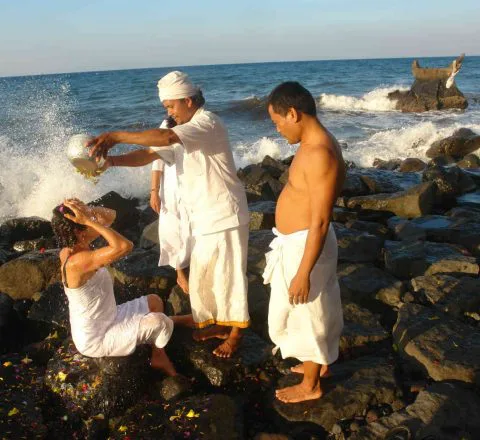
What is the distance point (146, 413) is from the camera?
313cm

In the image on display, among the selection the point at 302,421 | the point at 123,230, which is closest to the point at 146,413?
the point at 302,421

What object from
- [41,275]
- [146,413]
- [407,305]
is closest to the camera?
[146,413]

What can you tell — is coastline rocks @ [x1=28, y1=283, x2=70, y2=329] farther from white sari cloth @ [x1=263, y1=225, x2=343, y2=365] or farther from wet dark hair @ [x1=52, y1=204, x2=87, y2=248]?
white sari cloth @ [x1=263, y1=225, x2=343, y2=365]

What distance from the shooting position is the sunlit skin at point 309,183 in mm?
2648

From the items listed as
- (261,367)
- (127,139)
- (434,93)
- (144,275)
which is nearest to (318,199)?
(127,139)

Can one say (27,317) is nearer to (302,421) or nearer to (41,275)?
(41,275)

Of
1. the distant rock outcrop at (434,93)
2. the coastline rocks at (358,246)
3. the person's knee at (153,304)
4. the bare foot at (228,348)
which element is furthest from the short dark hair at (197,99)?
the distant rock outcrop at (434,93)

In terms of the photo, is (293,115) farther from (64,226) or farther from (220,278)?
(64,226)

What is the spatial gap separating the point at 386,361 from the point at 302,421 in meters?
0.89

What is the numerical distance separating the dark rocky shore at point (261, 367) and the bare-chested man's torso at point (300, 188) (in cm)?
124

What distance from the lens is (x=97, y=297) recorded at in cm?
337

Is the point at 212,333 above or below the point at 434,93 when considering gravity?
below

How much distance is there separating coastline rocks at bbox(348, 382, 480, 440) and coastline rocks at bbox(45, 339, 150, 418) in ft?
5.20

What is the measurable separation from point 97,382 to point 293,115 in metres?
2.31
